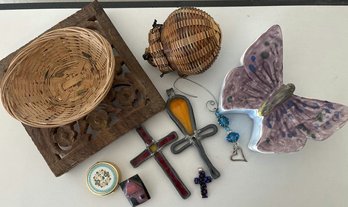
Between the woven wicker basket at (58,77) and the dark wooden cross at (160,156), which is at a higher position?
the woven wicker basket at (58,77)

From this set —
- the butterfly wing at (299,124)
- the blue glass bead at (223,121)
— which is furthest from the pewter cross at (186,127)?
the butterfly wing at (299,124)

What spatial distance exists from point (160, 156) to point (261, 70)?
0.30m

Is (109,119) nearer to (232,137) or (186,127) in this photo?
(186,127)

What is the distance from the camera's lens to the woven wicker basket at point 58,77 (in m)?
0.79

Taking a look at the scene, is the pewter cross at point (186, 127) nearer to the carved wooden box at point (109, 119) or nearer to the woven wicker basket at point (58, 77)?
the carved wooden box at point (109, 119)

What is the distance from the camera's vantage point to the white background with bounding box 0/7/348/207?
0.83m

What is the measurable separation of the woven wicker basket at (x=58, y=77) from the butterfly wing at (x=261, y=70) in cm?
29

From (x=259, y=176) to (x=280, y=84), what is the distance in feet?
0.71

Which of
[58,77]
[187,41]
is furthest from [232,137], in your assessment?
[58,77]

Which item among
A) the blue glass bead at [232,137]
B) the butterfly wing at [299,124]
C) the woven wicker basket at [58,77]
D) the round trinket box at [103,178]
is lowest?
the butterfly wing at [299,124]

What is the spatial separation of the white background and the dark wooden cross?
0.6 inches

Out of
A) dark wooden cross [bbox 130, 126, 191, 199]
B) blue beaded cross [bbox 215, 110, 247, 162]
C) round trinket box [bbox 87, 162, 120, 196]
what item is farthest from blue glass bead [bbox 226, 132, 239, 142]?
round trinket box [bbox 87, 162, 120, 196]

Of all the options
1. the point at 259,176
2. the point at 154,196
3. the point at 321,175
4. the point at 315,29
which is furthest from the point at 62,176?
the point at 315,29

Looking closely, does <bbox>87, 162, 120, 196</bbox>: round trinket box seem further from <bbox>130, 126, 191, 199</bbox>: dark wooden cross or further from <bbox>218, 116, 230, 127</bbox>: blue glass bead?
<bbox>218, 116, 230, 127</bbox>: blue glass bead
